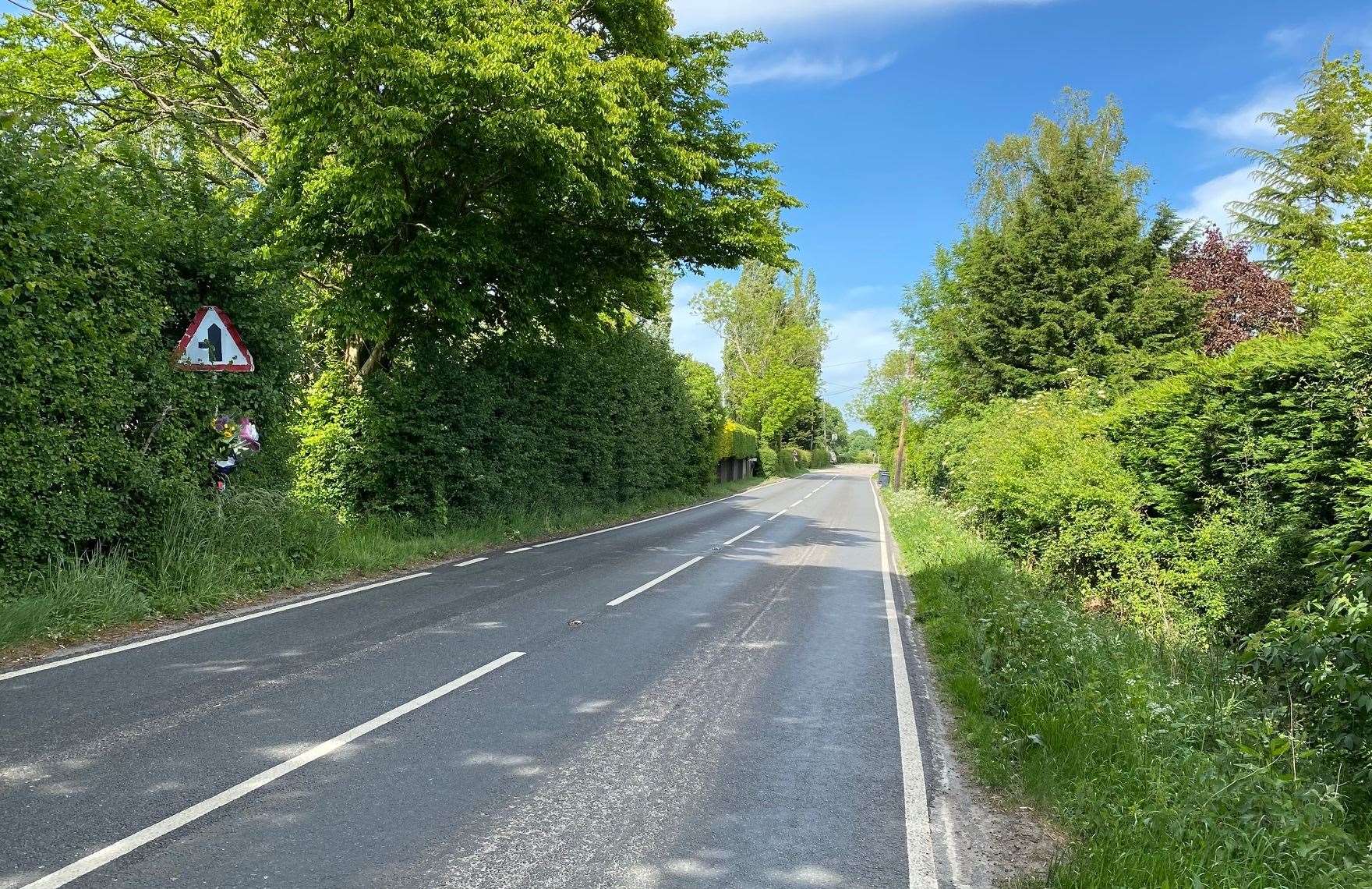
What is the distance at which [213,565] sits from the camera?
8750 mm

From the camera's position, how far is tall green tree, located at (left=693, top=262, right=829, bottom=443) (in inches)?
2586

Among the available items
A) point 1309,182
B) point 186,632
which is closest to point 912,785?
point 186,632

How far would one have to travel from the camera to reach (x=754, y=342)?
67438 millimetres

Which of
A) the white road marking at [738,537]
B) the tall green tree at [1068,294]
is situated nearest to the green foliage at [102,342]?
the white road marking at [738,537]

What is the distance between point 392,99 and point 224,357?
433cm

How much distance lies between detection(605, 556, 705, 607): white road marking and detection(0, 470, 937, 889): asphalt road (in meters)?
0.84

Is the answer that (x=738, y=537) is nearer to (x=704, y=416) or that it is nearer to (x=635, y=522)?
(x=635, y=522)

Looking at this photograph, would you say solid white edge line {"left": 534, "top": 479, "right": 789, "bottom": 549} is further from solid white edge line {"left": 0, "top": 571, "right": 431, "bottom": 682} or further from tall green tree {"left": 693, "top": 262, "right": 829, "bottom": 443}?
tall green tree {"left": 693, "top": 262, "right": 829, "bottom": 443}

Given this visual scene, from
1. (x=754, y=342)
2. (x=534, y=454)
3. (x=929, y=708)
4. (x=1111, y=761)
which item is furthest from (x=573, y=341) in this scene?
(x=754, y=342)

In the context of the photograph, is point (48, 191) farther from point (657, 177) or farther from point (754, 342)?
point (754, 342)

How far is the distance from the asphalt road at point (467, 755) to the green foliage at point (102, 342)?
6.04 feet

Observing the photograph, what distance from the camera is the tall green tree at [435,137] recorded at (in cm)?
1039

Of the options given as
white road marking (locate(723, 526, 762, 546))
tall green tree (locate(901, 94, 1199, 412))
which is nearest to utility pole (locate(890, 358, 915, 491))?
tall green tree (locate(901, 94, 1199, 412))

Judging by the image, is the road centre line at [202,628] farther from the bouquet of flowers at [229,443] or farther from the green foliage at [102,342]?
the bouquet of flowers at [229,443]
